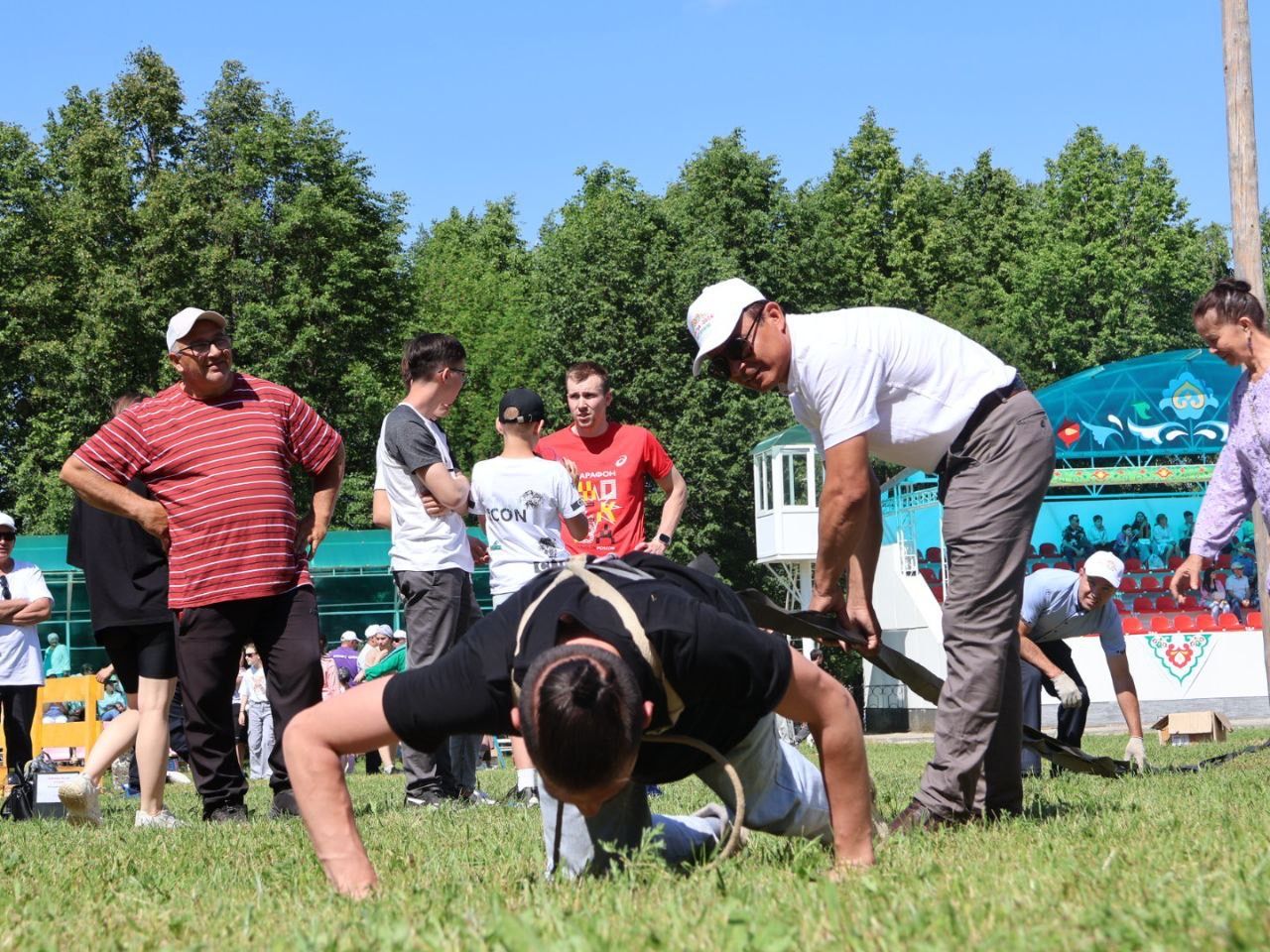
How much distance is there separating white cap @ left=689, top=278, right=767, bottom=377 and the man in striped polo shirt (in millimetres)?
2914

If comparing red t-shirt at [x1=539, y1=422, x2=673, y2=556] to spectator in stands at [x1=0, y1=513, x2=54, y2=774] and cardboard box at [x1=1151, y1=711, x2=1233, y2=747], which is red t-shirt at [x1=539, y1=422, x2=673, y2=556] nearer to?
spectator in stands at [x1=0, y1=513, x2=54, y2=774]

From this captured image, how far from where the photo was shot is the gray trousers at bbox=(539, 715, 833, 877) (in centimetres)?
433

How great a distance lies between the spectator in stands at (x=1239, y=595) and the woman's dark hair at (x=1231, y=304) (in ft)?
101

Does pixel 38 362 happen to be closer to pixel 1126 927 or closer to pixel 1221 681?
pixel 1221 681

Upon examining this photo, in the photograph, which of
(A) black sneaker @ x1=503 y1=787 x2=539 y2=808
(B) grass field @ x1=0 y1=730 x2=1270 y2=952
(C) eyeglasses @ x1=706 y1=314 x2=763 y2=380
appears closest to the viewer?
(B) grass field @ x1=0 y1=730 x2=1270 y2=952

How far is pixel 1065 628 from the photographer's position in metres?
10.5

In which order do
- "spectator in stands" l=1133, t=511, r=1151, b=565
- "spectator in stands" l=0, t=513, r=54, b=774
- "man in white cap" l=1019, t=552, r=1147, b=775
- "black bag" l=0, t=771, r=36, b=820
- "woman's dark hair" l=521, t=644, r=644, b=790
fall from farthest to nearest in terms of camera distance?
"spectator in stands" l=1133, t=511, r=1151, b=565, "spectator in stands" l=0, t=513, r=54, b=774, "man in white cap" l=1019, t=552, r=1147, b=775, "black bag" l=0, t=771, r=36, b=820, "woman's dark hair" l=521, t=644, r=644, b=790

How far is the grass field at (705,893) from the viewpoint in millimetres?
3082

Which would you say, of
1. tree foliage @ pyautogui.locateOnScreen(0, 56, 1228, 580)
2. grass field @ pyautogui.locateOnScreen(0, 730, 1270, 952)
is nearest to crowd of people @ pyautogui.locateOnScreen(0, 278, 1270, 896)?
grass field @ pyautogui.locateOnScreen(0, 730, 1270, 952)

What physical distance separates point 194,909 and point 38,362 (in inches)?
1491

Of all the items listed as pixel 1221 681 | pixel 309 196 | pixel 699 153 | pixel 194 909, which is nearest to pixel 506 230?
pixel 699 153

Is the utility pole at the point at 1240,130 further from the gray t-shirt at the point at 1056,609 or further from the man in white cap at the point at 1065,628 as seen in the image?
the gray t-shirt at the point at 1056,609

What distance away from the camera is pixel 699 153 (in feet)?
172

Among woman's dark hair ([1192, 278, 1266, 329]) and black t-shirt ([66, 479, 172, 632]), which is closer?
woman's dark hair ([1192, 278, 1266, 329])
